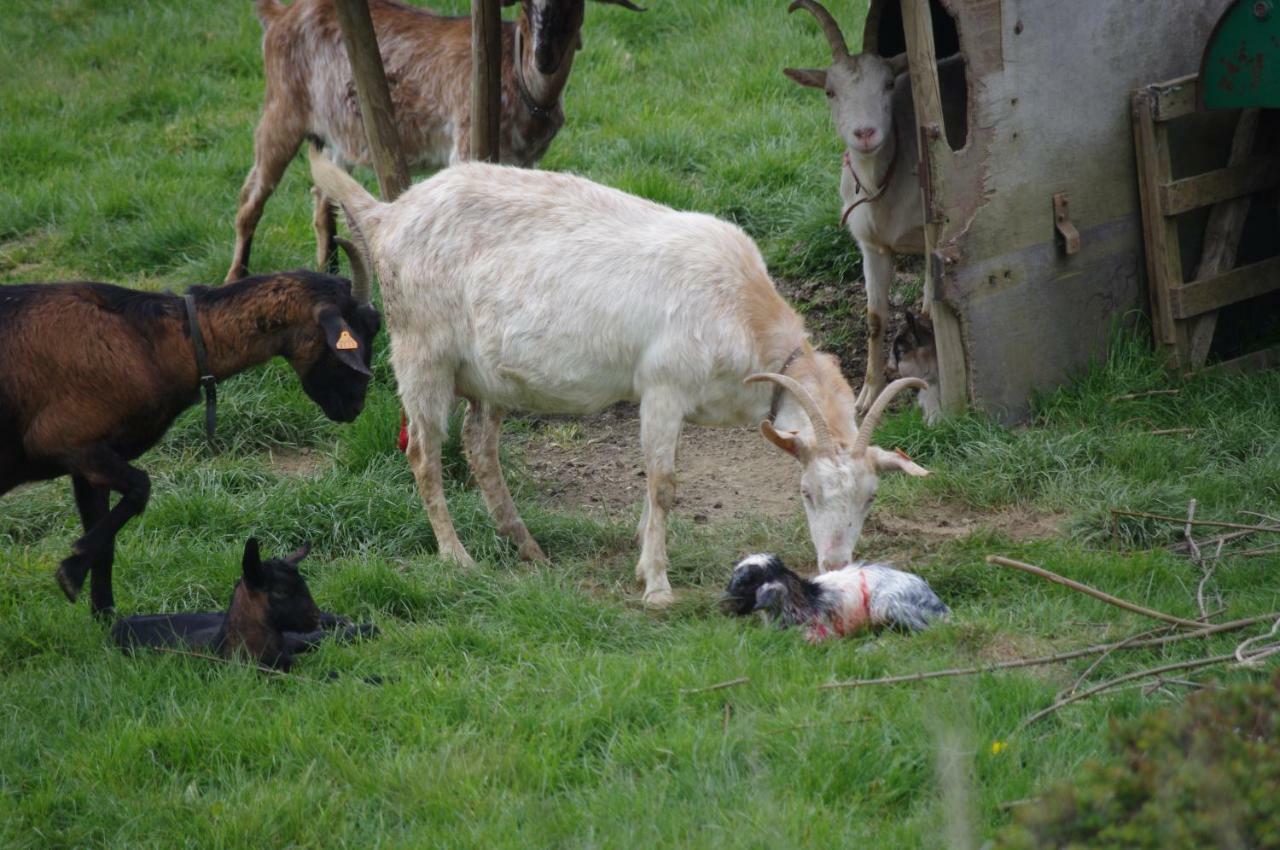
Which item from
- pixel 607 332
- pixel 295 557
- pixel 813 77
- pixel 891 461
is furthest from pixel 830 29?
pixel 295 557

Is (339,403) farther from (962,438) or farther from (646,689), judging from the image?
(962,438)

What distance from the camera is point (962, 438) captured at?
6.36 m

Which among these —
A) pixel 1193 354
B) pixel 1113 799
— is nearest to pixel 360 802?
pixel 1113 799

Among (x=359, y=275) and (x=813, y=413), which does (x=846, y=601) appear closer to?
(x=813, y=413)

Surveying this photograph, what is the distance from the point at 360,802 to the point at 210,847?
0.40 metres

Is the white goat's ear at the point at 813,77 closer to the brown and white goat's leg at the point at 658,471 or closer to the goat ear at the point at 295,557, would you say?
the brown and white goat's leg at the point at 658,471

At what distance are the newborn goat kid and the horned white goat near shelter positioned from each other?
0.99 feet

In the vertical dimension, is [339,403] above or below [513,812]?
above

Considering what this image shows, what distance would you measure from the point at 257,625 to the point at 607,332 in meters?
1.68

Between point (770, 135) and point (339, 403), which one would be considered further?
point (770, 135)

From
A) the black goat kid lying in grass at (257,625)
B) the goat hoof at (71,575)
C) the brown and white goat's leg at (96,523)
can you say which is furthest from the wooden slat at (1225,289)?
the goat hoof at (71,575)

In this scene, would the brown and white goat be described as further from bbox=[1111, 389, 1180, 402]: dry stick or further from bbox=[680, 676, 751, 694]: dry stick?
bbox=[680, 676, 751, 694]: dry stick

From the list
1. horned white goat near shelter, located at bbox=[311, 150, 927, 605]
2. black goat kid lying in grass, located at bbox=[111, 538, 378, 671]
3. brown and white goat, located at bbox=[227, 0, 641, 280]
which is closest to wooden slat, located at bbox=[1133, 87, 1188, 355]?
horned white goat near shelter, located at bbox=[311, 150, 927, 605]

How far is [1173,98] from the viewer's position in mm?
6547
